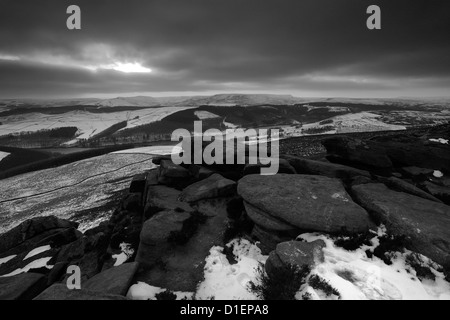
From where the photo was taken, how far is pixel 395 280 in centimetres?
984

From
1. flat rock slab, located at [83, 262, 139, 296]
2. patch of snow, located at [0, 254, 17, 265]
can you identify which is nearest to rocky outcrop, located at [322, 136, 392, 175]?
flat rock slab, located at [83, 262, 139, 296]

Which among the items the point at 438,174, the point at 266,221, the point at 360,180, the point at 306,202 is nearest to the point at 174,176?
the point at 266,221

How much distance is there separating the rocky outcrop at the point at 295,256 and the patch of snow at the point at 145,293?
13.8 ft

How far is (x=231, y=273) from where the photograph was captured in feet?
41.0

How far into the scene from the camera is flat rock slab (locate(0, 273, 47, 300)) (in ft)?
42.5

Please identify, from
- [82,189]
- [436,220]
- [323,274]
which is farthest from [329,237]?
[82,189]

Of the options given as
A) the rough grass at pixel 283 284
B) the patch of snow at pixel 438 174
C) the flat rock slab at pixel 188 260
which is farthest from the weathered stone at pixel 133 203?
the patch of snow at pixel 438 174

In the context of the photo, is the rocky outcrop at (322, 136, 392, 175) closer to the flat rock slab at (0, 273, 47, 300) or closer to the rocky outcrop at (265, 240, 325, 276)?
the rocky outcrop at (265, 240, 325, 276)

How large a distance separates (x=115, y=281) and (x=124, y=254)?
15.6 ft

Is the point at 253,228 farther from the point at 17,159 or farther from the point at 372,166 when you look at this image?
the point at 17,159

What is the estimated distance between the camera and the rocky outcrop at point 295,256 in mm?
10367

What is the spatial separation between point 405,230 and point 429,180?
40.6 ft

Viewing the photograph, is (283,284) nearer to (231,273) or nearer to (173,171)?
(231,273)
